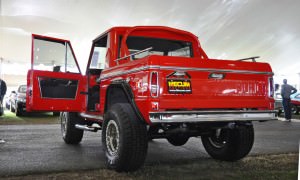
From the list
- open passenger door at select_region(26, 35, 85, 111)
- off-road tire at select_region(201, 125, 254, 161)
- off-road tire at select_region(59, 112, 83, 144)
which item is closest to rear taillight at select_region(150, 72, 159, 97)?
off-road tire at select_region(201, 125, 254, 161)

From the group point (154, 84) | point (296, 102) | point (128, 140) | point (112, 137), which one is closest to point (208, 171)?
point (128, 140)

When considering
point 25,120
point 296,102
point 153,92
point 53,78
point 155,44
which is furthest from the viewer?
point 296,102

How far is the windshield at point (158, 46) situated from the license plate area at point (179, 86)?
4.99 ft

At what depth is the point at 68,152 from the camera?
5.80m

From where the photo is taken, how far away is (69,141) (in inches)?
268

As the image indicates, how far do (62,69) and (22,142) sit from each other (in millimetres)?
1936

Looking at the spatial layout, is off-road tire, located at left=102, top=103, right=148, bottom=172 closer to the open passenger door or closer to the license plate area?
the license plate area

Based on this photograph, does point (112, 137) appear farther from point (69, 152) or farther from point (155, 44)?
point (155, 44)

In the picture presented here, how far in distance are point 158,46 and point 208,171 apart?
90.6 inches

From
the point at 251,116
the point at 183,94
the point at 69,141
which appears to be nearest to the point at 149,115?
the point at 183,94

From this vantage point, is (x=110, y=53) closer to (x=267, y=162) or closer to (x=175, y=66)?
(x=175, y=66)

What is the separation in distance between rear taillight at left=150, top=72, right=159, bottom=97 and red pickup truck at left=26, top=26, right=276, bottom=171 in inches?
0.4

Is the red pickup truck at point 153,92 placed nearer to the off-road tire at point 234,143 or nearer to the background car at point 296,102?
the off-road tire at point 234,143

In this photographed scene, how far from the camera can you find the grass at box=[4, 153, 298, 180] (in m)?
4.13
